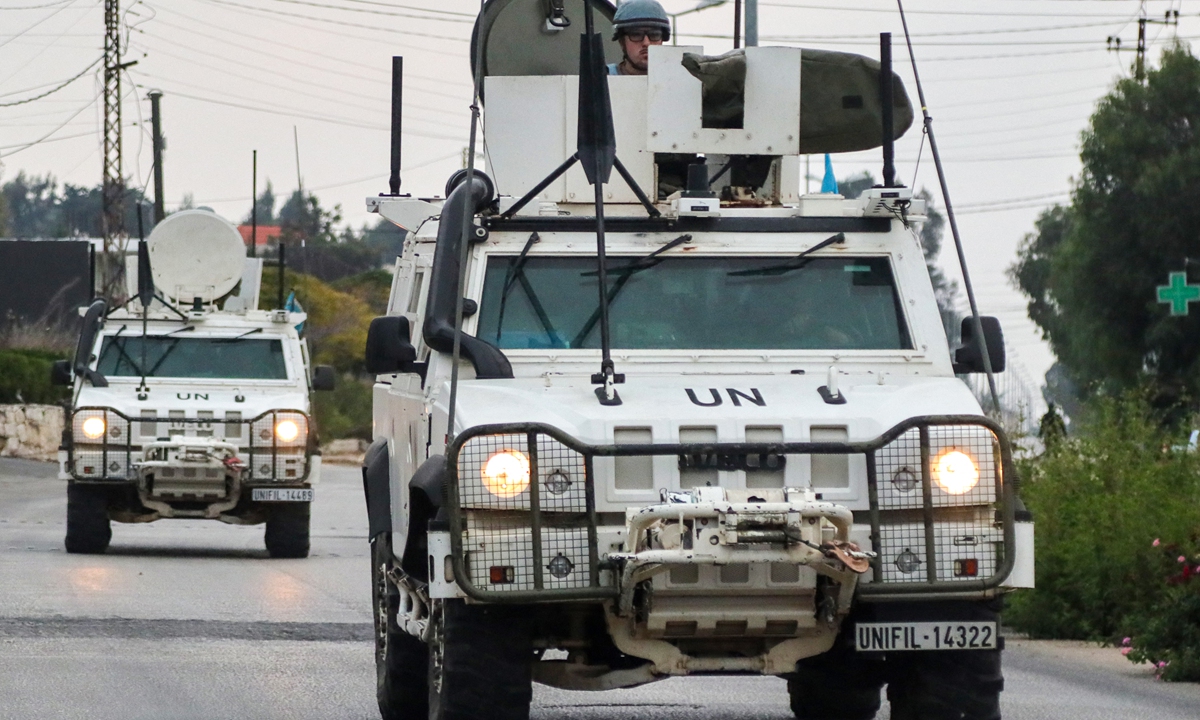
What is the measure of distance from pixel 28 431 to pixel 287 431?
26.4 metres

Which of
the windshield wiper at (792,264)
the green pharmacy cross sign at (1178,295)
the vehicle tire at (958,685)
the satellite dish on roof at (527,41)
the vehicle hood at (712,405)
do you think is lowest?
the vehicle tire at (958,685)

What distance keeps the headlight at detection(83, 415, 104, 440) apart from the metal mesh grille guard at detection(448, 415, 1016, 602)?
12776 millimetres

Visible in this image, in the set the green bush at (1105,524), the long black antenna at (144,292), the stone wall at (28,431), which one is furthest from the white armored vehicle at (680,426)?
the stone wall at (28,431)

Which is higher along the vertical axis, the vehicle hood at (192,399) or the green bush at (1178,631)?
the vehicle hood at (192,399)

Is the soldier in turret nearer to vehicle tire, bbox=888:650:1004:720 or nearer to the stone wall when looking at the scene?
vehicle tire, bbox=888:650:1004:720

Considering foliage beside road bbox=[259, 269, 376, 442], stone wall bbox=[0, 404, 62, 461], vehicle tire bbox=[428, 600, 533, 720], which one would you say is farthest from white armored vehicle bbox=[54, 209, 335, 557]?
foliage beside road bbox=[259, 269, 376, 442]

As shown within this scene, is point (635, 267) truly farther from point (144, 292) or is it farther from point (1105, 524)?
point (144, 292)

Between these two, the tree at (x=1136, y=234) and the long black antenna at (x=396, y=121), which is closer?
the long black antenna at (x=396, y=121)

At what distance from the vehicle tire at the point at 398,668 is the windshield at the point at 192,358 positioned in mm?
10740

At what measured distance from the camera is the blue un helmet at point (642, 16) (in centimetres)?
1025

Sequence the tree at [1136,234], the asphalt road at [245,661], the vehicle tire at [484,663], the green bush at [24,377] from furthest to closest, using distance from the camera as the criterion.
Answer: the green bush at [24,377]
the tree at [1136,234]
the asphalt road at [245,661]
the vehicle tire at [484,663]

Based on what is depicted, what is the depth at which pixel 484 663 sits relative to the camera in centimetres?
726

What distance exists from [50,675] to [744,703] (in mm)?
3519

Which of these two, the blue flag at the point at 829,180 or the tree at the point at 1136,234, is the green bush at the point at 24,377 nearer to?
the tree at the point at 1136,234
